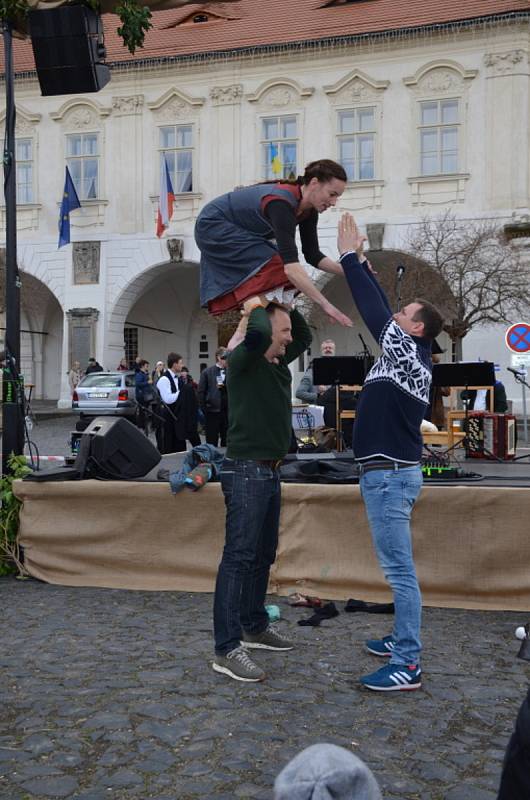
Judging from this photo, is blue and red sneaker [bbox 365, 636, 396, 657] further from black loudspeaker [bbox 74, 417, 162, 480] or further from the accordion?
the accordion

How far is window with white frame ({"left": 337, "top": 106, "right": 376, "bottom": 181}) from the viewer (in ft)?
94.8

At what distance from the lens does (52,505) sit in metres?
6.98

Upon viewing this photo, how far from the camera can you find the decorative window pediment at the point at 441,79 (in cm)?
2765

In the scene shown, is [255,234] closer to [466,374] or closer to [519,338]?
[466,374]

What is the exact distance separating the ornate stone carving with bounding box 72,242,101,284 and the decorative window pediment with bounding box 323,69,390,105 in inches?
362

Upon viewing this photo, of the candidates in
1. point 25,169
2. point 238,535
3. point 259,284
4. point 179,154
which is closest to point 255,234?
point 259,284

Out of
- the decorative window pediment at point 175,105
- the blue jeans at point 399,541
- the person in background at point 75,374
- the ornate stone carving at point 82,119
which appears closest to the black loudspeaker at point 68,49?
the blue jeans at point 399,541

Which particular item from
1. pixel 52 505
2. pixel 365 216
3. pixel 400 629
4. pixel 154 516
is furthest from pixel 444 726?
pixel 365 216

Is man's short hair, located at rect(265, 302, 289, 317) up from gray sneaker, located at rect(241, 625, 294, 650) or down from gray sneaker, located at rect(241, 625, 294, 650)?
up

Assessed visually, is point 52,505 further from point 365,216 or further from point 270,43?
point 270,43

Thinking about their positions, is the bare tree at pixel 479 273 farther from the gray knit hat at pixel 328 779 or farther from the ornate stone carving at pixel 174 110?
the gray knit hat at pixel 328 779

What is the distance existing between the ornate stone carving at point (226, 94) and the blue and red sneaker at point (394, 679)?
27.6 metres

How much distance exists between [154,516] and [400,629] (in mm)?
2691

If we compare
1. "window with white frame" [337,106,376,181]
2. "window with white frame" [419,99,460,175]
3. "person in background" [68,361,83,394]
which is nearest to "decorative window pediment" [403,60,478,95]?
"window with white frame" [419,99,460,175]
